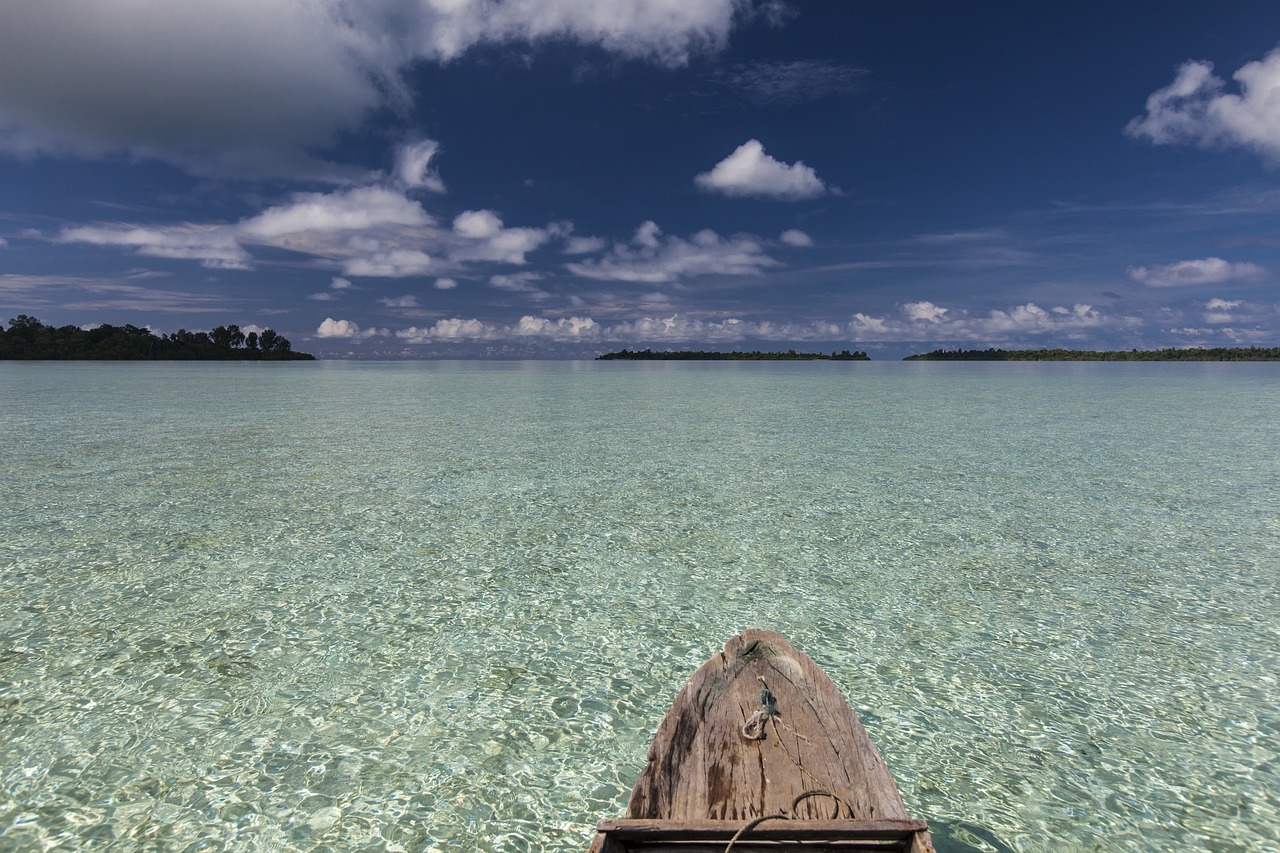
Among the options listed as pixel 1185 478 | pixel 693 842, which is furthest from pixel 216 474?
pixel 1185 478

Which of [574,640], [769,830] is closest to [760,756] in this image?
[769,830]

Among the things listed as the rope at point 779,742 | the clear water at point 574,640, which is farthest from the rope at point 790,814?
the clear water at point 574,640

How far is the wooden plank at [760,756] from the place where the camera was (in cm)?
271

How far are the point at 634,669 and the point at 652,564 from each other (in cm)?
226

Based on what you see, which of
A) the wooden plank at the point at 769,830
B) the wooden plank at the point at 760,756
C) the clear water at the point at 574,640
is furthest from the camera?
the clear water at the point at 574,640

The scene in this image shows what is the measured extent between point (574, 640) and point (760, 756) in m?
2.53

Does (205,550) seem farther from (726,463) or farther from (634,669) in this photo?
(726,463)

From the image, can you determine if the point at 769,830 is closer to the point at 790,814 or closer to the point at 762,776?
the point at 790,814

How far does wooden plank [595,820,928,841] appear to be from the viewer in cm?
246

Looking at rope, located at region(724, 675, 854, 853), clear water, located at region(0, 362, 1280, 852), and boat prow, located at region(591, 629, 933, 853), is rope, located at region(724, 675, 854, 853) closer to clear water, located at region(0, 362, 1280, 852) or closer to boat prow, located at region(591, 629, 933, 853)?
boat prow, located at region(591, 629, 933, 853)

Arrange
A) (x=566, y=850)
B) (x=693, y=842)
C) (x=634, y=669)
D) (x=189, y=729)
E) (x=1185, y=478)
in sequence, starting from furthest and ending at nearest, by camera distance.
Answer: (x=1185, y=478), (x=634, y=669), (x=189, y=729), (x=566, y=850), (x=693, y=842)

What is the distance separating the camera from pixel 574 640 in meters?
5.27

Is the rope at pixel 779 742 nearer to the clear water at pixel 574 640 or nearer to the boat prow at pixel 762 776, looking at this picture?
the boat prow at pixel 762 776

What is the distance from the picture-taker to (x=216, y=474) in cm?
1172
